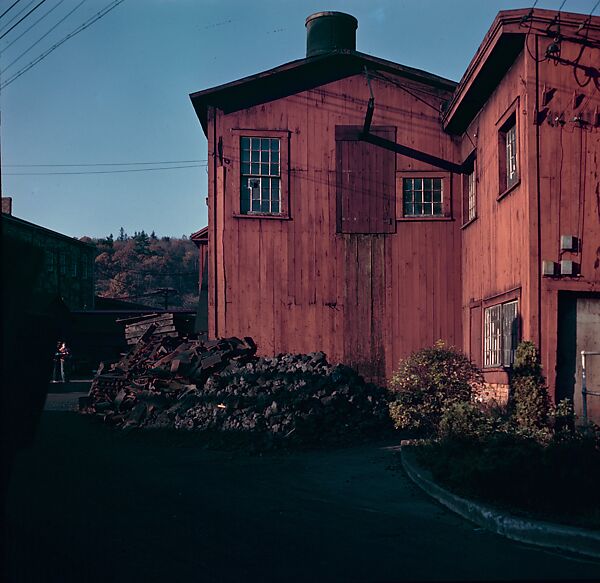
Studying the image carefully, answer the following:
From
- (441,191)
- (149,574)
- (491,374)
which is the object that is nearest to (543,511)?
(149,574)

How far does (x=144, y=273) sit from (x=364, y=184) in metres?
86.1

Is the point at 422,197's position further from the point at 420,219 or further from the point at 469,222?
the point at 469,222

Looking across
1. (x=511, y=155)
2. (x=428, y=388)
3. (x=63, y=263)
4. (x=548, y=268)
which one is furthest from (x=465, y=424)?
(x=63, y=263)

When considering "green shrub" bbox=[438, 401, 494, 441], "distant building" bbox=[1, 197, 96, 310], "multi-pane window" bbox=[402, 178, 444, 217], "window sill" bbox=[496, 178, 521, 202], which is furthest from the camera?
"distant building" bbox=[1, 197, 96, 310]

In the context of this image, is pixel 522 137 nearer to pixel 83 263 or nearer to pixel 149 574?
pixel 149 574

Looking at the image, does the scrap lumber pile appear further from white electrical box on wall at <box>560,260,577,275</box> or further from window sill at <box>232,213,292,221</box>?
white electrical box on wall at <box>560,260,577,275</box>

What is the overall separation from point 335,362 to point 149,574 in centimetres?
1189

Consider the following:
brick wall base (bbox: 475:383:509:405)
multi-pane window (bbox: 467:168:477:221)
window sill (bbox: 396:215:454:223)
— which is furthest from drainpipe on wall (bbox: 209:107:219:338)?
brick wall base (bbox: 475:383:509:405)

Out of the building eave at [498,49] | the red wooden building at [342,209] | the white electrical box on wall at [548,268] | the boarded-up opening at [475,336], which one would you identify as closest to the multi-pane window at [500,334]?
the boarded-up opening at [475,336]

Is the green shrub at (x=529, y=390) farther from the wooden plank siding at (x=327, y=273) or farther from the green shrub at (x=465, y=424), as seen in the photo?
the wooden plank siding at (x=327, y=273)

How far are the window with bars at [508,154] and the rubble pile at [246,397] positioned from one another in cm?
462

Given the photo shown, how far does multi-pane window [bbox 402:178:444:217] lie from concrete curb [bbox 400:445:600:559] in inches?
410

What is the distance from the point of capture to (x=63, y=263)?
153 feet

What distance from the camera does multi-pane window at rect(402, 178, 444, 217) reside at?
1727 cm
